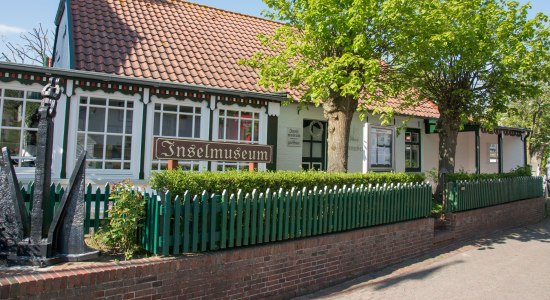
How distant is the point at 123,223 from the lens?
16.5 feet

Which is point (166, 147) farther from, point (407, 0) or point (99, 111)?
point (407, 0)

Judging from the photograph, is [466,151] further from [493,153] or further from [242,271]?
[242,271]

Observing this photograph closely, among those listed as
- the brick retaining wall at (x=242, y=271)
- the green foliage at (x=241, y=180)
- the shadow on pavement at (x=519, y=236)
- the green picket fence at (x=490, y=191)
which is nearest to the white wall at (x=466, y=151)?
the green picket fence at (x=490, y=191)

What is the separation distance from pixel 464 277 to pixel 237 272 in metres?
4.20

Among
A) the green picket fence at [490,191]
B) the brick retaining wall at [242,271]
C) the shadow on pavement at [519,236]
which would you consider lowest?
the shadow on pavement at [519,236]

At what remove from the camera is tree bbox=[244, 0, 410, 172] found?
24.8ft

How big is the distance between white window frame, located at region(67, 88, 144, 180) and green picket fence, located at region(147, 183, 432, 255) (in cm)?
425

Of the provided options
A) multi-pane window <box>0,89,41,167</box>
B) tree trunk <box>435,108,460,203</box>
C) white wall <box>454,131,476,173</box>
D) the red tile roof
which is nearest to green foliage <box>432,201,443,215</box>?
tree trunk <box>435,108,460,203</box>

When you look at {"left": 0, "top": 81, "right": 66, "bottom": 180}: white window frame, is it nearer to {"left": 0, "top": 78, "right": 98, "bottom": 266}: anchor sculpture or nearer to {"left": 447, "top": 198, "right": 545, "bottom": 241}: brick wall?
{"left": 0, "top": 78, "right": 98, "bottom": 266}: anchor sculpture

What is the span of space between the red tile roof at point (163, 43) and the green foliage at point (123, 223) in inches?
221

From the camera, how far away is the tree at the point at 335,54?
7547 millimetres

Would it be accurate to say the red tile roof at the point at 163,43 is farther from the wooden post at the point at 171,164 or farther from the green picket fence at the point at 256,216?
the green picket fence at the point at 256,216

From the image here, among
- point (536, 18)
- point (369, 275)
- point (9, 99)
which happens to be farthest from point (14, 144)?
point (536, 18)

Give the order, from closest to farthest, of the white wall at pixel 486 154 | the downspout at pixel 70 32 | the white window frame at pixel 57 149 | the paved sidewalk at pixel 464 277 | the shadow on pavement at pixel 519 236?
the paved sidewalk at pixel 464 277, the white window frame at pixel 57 149, the downspout at pixel 70 32, the shadow on pavement at pixel 519 236, the white wall at pixel 486 154
